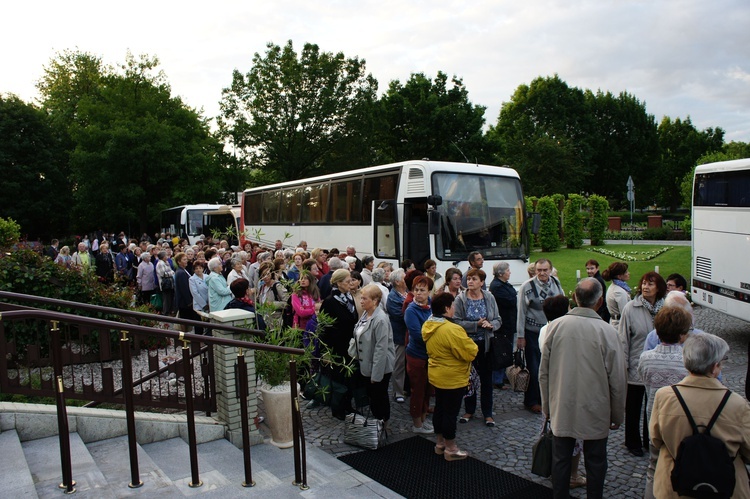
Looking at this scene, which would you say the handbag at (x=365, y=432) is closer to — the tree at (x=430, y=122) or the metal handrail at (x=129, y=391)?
the metal handrail at (x=129, y=391)

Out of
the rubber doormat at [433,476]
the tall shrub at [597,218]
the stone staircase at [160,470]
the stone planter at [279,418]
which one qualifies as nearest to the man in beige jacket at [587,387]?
the rubber doormat at [433,476]

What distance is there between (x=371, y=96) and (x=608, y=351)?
39494 mm

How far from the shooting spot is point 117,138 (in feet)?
115

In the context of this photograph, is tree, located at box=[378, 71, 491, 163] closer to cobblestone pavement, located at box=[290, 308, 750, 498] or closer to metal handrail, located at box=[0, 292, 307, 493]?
cobblestone pavement, located at box=[290, 308, 750, 498]

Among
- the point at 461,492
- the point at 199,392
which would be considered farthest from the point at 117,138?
the point at 461,492

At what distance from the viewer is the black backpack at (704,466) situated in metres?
3.04

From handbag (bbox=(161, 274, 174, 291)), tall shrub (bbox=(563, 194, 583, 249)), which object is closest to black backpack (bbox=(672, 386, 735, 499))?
handbag (bbox=(161, 274, 174, 291))

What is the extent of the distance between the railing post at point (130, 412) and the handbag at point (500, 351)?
4.34m

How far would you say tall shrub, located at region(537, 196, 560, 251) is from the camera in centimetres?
3140

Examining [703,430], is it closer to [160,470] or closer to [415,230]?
[160,470]

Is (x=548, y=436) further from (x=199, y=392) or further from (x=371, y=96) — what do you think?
(x=371, y=96)

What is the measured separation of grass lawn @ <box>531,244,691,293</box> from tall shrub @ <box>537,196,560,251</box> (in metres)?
0.62

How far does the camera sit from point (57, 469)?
4410 mm

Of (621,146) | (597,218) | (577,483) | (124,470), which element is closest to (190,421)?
(124,470)
